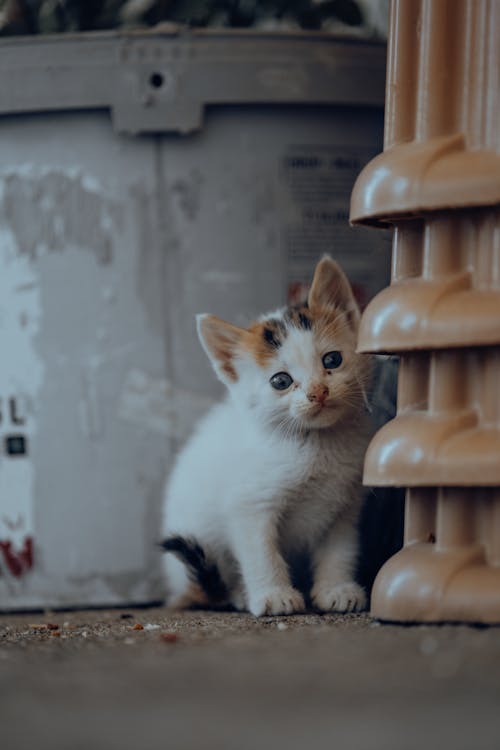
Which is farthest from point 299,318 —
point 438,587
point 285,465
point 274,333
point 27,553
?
point 27,553

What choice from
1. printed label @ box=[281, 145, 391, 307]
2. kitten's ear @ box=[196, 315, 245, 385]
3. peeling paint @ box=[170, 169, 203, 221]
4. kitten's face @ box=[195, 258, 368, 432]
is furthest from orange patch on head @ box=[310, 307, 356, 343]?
peeling paint @ box=[170, 169, 203, 221]

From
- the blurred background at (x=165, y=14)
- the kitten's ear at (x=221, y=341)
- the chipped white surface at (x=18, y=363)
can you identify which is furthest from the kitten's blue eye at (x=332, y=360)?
the blurred background at (x=165, y=14)

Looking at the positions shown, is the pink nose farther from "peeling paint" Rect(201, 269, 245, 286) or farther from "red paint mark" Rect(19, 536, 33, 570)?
"red paint mark" Rect(19, 536, 33, 570)

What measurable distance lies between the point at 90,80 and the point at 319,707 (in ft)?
3.50

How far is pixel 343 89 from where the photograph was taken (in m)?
1.45

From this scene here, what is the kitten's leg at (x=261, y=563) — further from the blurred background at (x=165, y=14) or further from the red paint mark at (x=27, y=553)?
the blurred background at (x=165, y=14)

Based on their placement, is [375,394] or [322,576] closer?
[322,576]

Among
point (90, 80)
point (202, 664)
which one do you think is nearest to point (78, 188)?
point (90, 80)

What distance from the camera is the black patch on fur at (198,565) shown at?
1271 mm

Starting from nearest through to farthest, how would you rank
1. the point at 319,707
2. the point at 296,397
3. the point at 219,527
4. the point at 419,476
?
1. the point at 319,707
2. the point at 419,476
3. the point at 296,397
4. the point at 219,527

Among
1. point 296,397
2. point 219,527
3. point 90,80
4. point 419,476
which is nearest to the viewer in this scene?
point 419,476

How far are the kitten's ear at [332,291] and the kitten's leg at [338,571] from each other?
10.9 inches

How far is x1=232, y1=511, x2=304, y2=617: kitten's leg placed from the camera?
117cm

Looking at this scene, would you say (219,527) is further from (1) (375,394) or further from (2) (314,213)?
(2) (314,213)
